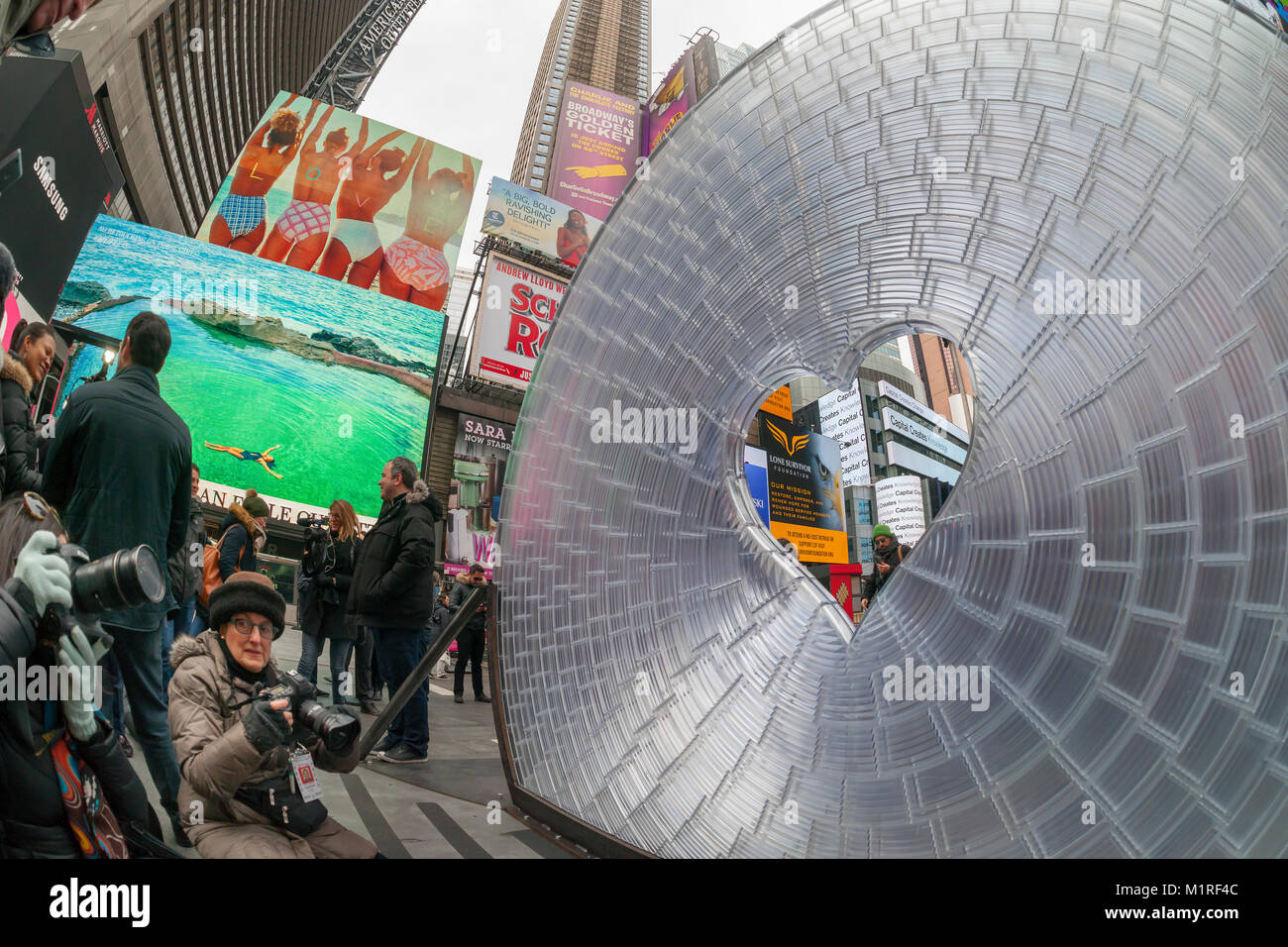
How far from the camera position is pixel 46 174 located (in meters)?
6.29

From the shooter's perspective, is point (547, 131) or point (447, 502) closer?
point (447, 502)

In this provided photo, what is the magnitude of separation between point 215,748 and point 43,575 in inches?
22.1

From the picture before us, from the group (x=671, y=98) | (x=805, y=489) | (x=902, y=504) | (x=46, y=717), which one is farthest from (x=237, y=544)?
(x=671, y=98)

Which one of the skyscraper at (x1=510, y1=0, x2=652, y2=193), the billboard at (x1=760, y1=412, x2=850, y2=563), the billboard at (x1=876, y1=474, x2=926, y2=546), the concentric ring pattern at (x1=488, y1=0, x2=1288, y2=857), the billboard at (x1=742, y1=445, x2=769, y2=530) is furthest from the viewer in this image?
the skyscraper at (x1=510, y1=0, x2=652, y2=193)

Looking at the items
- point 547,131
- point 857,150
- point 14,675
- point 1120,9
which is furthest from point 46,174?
point 547,131

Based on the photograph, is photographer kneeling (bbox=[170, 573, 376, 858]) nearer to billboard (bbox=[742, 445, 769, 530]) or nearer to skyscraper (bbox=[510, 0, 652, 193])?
billboard (bbox=[742, 445, 769, 530])

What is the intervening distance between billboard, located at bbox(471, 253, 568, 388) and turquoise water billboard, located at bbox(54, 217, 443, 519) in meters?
1.99

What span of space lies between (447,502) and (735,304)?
17532 mm

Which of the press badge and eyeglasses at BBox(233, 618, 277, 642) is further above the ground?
eyeglasses at BBox(233, 618, 277, 642)

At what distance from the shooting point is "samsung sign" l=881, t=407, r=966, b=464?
19828 millimetres

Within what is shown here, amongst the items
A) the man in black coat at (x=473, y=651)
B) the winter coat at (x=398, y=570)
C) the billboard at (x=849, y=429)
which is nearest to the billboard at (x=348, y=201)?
the billboard at (x=849, y=429)

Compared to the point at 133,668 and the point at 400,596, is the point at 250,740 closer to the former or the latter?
the point at 133,668

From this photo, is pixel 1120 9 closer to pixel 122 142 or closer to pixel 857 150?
pixel 857 150

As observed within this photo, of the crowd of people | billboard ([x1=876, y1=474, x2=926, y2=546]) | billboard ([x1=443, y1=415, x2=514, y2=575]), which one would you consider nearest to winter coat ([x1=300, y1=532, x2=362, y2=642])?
the crowd of people
